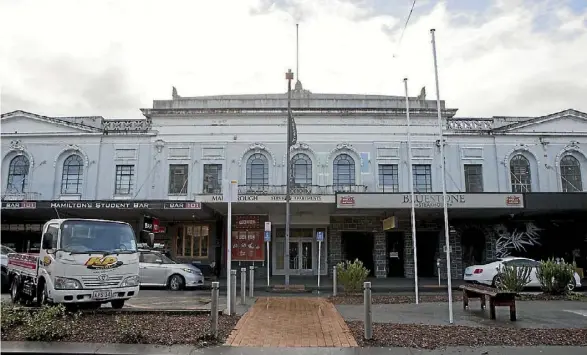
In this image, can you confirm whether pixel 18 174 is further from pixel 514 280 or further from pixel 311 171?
pixel 514 280

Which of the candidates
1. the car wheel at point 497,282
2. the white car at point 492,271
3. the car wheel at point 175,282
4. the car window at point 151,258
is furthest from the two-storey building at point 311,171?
the car wheel at point 175,282

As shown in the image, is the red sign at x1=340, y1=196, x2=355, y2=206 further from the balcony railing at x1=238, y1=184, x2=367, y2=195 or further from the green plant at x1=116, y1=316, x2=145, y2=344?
the green plant at x1=116, y1=316, x2=145, y2=344

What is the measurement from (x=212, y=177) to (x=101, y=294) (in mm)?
17471

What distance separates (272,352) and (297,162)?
20.8m

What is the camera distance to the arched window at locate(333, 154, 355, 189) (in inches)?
1075

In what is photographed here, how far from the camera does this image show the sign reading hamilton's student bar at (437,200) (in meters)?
21.8

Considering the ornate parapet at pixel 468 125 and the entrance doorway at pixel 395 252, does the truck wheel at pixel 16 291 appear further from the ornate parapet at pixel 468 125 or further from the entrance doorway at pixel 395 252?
the ornate parapet at pixel 468 125

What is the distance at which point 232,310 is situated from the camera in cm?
1038

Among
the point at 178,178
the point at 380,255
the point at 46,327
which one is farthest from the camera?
the point at 178,178

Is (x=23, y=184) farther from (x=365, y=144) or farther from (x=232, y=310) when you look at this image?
Result: (x=232, y=310)

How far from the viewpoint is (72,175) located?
28109 millimetres

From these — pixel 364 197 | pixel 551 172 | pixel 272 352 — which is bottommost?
pixel 272 352

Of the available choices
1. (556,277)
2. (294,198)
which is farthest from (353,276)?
(294,198)

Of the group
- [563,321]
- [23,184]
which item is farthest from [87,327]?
[23,184]
